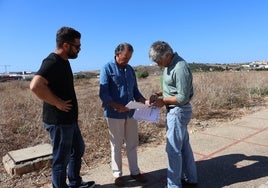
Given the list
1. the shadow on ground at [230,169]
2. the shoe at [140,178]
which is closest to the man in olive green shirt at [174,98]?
the shoe at [140,178]

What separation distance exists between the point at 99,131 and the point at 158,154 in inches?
69.4

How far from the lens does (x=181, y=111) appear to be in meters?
3.76

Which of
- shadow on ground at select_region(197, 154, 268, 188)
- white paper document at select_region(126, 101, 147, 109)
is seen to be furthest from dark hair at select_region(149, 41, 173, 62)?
shadow on ground at select_region(197, 154, 268, 188)

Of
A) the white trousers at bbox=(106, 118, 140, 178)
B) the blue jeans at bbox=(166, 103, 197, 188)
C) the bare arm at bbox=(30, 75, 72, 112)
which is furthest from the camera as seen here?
the white trousers at bbox=(106, 118, 140, 178)

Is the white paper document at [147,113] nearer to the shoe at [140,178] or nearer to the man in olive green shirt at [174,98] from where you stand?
the man in olive green shirt at [174,98]

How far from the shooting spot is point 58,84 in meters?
3.46

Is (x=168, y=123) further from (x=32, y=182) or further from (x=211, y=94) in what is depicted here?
(x=211, y=94)

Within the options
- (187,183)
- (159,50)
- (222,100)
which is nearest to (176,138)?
(187,183)

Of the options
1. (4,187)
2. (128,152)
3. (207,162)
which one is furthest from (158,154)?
(4,187)

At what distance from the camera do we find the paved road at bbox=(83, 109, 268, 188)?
432 centimetres

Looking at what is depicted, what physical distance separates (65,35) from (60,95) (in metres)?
0.66

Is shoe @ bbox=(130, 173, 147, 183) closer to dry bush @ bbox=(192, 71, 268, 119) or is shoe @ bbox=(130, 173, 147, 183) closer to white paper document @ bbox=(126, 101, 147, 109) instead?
white paper document @ bbox=(126, 101, 147, 109)

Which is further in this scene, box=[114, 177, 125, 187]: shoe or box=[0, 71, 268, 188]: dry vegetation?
box=[0, 71, 268, 188]: dry vegetation

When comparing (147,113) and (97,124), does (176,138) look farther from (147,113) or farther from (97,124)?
(97,124)
